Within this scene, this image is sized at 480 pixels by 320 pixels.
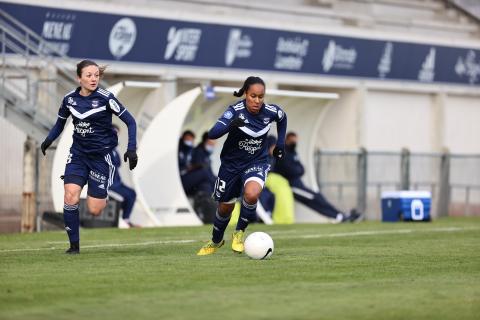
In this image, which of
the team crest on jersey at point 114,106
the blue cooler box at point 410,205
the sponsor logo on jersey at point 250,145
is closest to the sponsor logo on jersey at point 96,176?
the team crest on jersey at point 114,106

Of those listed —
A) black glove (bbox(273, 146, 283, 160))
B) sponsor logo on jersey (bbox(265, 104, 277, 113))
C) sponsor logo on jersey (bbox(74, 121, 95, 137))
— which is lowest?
black glove (bbox(273, 146, 283, 160))

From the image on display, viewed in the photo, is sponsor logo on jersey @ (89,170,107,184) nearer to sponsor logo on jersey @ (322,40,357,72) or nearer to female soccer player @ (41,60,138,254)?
female soccer player @ (41,60,138,254)

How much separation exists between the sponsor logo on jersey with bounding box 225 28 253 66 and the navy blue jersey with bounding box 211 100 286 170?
15.5 m

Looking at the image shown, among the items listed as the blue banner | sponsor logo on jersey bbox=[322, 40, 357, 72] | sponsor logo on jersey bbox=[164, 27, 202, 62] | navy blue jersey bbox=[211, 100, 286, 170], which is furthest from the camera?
sponsor logo on jersey bbox=[322, 40, 357, 72]

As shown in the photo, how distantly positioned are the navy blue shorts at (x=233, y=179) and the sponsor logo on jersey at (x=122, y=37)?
1298cm

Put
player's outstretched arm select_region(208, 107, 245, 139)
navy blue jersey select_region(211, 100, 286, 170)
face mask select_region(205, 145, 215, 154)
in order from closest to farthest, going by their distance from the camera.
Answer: player's outstretched arm select_region(208, 107, 245, 139) < navy blue jersey select_region(211, 100, 286, 170) < face mask select_region(205, 145, 215, 154)

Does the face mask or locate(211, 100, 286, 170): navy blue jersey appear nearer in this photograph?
locate(211, 100, 286, 170): navy blue jersey

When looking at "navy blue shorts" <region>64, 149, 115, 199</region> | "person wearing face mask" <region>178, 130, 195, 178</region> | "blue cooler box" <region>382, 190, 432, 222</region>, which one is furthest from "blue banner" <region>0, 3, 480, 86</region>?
"navy blue shorts" <region>64, 149, 115, 199</region>

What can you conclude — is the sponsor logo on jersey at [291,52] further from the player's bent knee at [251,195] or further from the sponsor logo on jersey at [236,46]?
the player's bent knee at [251,195]

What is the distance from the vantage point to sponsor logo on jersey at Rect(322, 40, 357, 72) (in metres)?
32.4

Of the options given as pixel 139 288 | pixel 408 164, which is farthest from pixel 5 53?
pixel 139 288

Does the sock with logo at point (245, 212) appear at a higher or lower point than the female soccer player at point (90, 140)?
lower

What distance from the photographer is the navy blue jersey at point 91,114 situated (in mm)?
14172

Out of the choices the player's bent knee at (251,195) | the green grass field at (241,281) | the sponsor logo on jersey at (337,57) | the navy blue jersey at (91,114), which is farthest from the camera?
the sponsor logo on jersey at (337,57)
